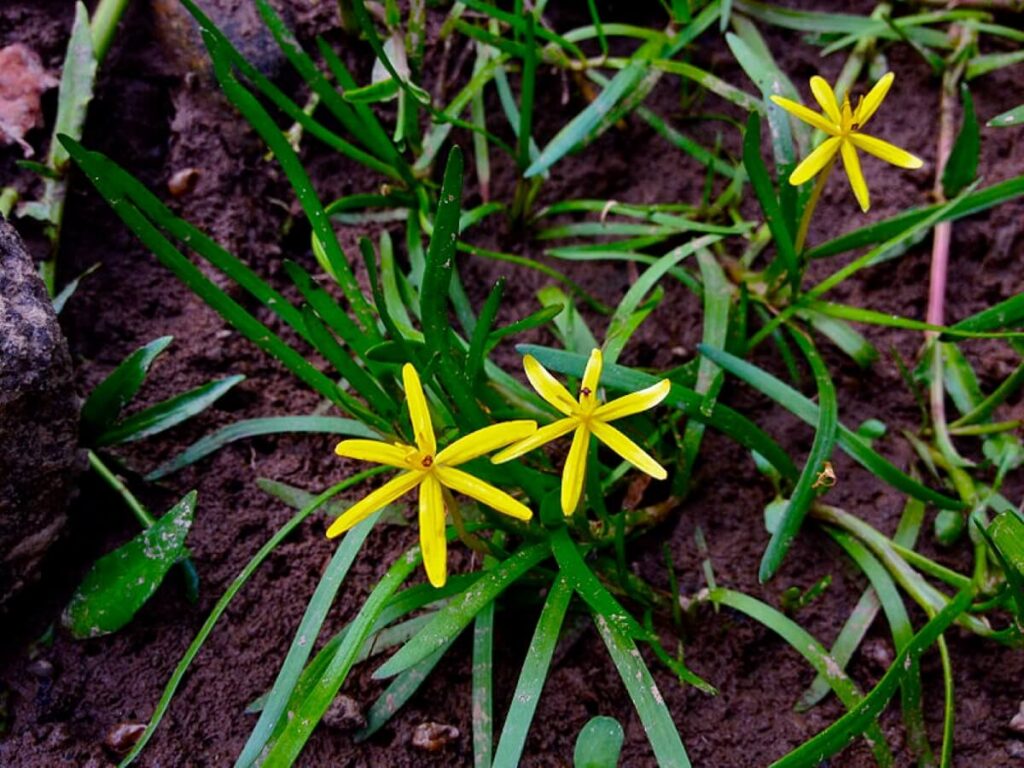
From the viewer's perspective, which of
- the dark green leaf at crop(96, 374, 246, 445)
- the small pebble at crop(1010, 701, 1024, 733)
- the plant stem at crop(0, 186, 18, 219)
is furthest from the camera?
the plant stem at crop(0, 186, 18, 219)

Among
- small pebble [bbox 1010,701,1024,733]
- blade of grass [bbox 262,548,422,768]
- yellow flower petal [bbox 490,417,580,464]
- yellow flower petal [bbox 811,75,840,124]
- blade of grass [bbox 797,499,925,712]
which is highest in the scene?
yellow flower petal [bbox 811,75,840,124]

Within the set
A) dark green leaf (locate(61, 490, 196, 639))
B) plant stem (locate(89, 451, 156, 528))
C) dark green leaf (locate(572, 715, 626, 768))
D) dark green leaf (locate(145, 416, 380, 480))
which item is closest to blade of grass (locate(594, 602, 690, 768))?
dark green leaf (locate(572, 715, 626, 768))

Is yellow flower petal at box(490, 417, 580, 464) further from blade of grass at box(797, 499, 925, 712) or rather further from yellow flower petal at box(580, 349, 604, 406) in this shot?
blade of grass at box(797, 499, 925, 712)

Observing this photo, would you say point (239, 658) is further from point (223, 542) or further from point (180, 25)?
point (180, 25)

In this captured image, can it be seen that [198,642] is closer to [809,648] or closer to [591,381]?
[591,381]

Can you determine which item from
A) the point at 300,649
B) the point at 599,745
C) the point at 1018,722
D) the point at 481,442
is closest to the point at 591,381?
the point at 481,442

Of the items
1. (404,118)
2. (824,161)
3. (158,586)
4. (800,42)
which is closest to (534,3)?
(404,118)

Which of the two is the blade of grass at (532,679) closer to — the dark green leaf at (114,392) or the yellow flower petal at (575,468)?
the yellow flower petal at (575,468)
